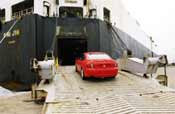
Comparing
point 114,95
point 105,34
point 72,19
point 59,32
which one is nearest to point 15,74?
point 59,32

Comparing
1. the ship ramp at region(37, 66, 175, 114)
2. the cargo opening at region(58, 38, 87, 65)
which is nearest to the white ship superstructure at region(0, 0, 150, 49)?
the cargo opening at region(58, 38, 87, 65)

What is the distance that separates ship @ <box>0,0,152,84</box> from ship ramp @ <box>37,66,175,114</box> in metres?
2.88

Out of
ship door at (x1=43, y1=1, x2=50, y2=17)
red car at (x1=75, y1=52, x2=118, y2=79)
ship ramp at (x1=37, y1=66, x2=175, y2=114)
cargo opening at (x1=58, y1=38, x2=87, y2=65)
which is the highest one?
ship door at (x1=43, y1=1, x2=50, y2=17)

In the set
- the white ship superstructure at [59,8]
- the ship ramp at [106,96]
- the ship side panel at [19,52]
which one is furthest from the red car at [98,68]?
the white ship superstructure at [59,8]

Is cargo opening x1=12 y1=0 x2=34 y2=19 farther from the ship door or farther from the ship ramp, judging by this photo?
the ship ramp

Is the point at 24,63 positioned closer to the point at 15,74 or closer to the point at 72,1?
the point at 15,74

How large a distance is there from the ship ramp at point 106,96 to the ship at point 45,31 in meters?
2.88

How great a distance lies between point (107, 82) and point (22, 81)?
4751mm

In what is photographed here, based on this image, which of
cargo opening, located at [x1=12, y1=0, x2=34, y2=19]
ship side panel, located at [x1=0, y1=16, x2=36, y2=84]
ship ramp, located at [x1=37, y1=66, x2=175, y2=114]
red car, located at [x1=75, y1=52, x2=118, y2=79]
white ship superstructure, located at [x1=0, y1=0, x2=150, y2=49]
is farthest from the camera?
cargo opening, located at [x1=12, y1=0, x2=34, y2=19]

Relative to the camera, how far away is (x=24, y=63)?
13719mm

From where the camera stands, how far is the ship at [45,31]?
45.2ft

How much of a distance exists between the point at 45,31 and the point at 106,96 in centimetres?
682

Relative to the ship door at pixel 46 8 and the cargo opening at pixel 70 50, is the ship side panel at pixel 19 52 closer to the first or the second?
the ship door at pixel 46 8

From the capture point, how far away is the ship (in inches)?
542
